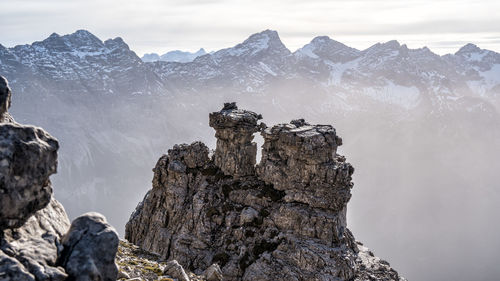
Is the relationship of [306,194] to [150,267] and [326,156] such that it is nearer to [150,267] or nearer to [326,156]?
[326,156]

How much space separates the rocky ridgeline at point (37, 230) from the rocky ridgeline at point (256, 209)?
50132 millimetres

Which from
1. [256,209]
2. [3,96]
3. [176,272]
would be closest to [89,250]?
[3,96]

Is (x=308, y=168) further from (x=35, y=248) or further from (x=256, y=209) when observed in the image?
(x=35, y=248)

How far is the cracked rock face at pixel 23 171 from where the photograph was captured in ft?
55.0

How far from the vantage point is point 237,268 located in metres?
66.8

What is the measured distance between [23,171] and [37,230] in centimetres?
300

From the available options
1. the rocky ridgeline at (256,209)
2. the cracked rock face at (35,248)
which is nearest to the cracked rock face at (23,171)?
the cracked rock face at (35,248)

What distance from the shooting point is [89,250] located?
59.1 ft

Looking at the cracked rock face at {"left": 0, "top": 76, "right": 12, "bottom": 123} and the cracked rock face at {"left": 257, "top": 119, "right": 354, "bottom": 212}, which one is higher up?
the cracked rock face at {"left": 0, "top": 76, "right": 12, "bottom": 123}

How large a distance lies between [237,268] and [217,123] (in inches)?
1238

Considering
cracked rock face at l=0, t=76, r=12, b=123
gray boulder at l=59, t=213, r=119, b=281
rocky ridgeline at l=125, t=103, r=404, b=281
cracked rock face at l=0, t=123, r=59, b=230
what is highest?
cracked rock face at l=0, t=76, r=12, b=123

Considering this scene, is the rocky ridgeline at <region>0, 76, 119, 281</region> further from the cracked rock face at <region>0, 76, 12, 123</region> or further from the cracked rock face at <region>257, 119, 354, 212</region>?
the cracked rock face at <region>257, 119, 354, 212</region>

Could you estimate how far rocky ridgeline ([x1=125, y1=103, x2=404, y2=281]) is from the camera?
66.5 meters

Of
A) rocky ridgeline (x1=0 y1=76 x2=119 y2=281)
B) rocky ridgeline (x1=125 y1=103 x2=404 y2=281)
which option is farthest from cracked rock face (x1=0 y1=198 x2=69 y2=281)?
rocky ridgeline (x1=125 y1=103 x2=404 y2=281)
